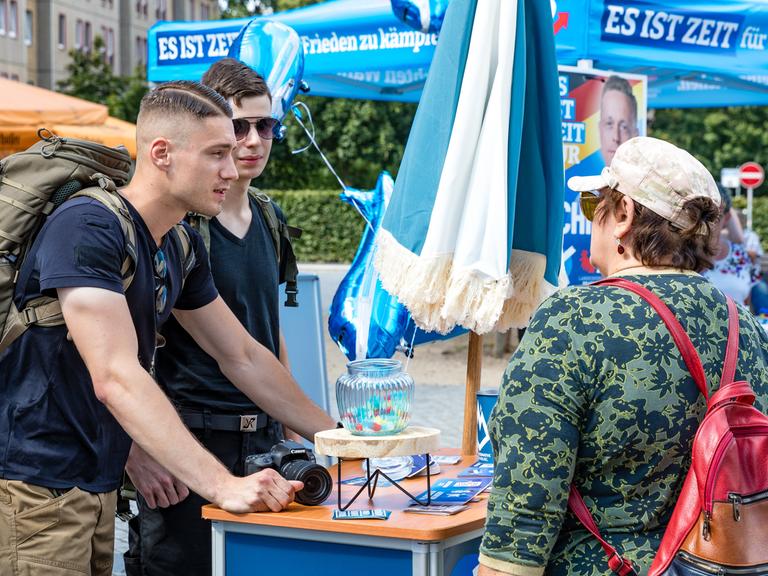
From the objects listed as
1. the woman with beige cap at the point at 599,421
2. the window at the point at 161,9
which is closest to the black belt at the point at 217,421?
the woman with beige cap at the point at 599,421

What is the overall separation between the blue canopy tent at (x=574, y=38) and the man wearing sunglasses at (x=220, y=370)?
3.18 metres

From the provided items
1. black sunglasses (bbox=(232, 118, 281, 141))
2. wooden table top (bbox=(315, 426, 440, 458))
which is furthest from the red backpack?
black sunglasses (bbox=(232, 118, 281, 141))

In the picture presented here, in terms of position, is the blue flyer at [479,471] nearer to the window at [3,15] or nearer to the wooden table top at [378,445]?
the wooden table top at [378,445]

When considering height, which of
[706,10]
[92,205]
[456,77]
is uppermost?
[706,10]

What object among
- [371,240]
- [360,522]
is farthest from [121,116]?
[360,522]

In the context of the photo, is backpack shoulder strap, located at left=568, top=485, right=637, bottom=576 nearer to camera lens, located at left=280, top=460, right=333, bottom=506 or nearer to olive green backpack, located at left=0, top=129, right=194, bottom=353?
camera lens, located at left=280, top=460, right=333, bottom=506

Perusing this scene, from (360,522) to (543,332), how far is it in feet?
2.46

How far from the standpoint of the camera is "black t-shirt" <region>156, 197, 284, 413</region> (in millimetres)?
3379

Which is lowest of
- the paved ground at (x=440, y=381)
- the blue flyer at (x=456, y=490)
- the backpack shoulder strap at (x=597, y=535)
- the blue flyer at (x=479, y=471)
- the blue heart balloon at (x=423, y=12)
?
the paved ground at (x=440, y=381)

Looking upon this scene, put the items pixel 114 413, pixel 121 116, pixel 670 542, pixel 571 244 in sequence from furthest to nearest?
1. pixel 121 116
2. pixel 571 244
3. pixel 114 413
4. pixel 670 542

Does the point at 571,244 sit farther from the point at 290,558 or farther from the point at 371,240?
the point at 290,558

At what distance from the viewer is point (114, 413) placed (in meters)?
2.55

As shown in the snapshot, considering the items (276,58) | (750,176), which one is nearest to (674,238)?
(276,58)

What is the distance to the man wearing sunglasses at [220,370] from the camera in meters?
3.30
